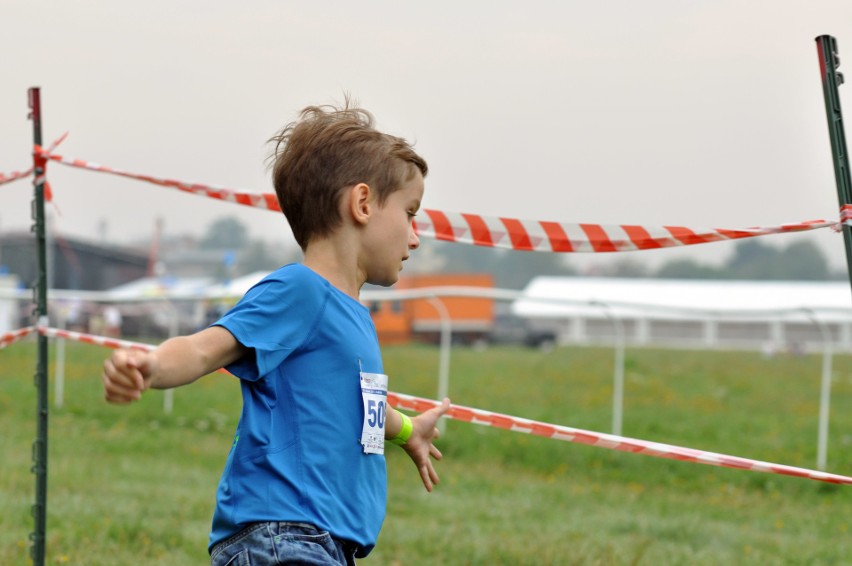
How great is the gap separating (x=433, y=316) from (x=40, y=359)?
157 feet

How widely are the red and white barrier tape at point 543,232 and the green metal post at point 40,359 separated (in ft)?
1.20

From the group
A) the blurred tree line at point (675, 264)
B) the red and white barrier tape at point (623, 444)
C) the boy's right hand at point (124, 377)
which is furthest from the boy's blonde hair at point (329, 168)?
the blurred tree line at point (675, 264)

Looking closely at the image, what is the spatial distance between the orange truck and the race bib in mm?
44203

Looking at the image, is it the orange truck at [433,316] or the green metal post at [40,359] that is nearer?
the green metal post at [40,359]

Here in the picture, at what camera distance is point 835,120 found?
2.85 m

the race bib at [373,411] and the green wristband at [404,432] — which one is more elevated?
the race bib at [373,411]

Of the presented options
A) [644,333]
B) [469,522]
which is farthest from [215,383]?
[644,333]

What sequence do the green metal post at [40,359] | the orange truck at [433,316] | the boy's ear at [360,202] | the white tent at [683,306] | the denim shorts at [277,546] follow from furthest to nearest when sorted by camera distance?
the white tent at [683,306] → the orange truck at [433,316] → the green metal post at [40,359] → the boy's ear at [360,202] → the denim shorts at [277,546]

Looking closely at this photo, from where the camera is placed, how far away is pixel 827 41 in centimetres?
288

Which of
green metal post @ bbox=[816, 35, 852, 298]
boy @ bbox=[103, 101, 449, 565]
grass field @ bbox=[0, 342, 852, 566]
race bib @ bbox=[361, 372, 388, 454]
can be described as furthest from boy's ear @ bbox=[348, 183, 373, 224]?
grass field @ bbox=[0, 342, 852, 566]

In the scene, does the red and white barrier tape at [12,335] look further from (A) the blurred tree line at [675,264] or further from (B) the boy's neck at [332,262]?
(A) the blurred tree line at [675,264]

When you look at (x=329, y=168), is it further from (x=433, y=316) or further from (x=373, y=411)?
(x=433, y=316)

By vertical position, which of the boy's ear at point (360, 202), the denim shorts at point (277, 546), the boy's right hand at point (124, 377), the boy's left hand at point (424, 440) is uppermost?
the boy's ear at point (360, 202)

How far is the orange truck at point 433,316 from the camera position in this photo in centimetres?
4953
